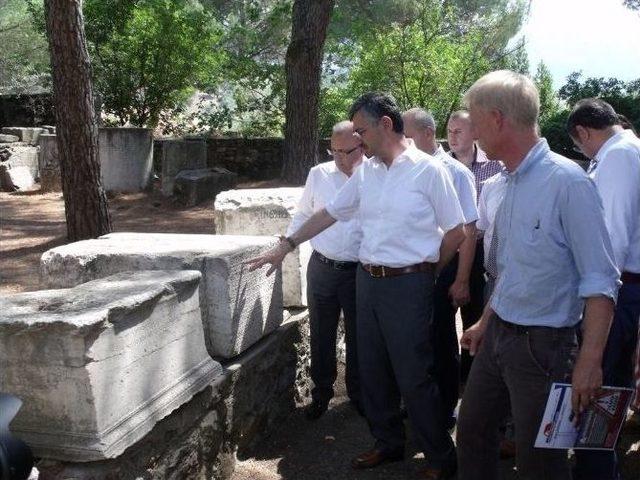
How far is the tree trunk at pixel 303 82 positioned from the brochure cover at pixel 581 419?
25.3ft

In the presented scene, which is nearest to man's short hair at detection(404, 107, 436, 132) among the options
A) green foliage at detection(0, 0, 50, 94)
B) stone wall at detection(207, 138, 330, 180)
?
stone wall at detection(207, 138, 330, 180)

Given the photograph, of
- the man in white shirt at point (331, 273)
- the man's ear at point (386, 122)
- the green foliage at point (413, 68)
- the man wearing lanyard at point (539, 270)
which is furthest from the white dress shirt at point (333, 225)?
the green foliage at point (413, 68)

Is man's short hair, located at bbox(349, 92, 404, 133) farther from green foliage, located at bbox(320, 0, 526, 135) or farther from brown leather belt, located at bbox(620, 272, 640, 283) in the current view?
green foliage, located at bbox(320, 0, 526, 135)

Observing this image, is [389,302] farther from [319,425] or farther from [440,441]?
[319,425]

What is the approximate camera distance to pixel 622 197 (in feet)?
A: 10.0

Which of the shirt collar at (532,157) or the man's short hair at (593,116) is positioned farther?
the man's short hair at (593,116)

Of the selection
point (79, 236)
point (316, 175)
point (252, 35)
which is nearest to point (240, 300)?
point (316, 175)

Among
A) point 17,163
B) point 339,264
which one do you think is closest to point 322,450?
point 339,264

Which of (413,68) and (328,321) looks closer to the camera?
(328,321)

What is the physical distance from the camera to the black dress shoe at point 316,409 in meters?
4.27

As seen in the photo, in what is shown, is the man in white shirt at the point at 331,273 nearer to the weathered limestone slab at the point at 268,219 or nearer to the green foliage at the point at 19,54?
the weathered limestone slab at the point at 268,219

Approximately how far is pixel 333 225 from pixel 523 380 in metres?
1.82

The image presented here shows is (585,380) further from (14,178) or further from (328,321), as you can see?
(14,178)

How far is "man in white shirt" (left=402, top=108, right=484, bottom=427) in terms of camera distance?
3.70 m
